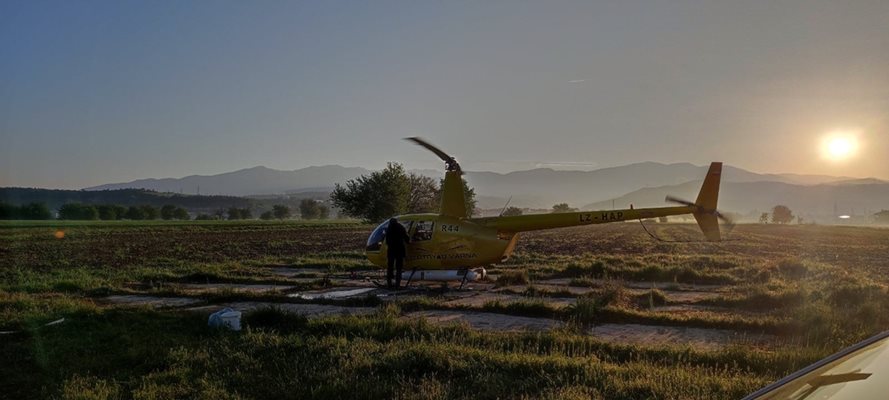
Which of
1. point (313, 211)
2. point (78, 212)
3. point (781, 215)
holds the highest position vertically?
point (313, 211)

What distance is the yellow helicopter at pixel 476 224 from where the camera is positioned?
16.0m

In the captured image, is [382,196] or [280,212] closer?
[382,196]

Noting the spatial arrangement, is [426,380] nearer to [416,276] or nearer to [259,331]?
[259,331]

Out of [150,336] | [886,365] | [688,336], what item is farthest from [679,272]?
[886,365]

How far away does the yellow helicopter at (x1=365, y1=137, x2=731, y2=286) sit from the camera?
630 inches

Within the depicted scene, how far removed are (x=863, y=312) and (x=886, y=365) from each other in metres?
10.5

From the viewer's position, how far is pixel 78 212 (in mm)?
133375

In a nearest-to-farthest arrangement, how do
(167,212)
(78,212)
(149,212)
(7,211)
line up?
1. (7,211)
2. (78,212)
3. (149,212)
4. (167,212)

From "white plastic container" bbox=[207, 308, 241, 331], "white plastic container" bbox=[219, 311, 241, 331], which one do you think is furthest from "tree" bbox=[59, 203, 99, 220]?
"white plastic container" bbox=[219, 311, 241, 331]

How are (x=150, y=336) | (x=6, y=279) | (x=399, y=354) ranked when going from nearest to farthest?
(x=399, y=354) → (x=150, y=336) → (x=6, y=279)

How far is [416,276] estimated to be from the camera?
58.6 ft

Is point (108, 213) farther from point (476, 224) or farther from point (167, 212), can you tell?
point (476, 224)

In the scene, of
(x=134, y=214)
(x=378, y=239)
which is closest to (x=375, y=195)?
(x=378, y=239)

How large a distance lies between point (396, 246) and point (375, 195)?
1316 inches
